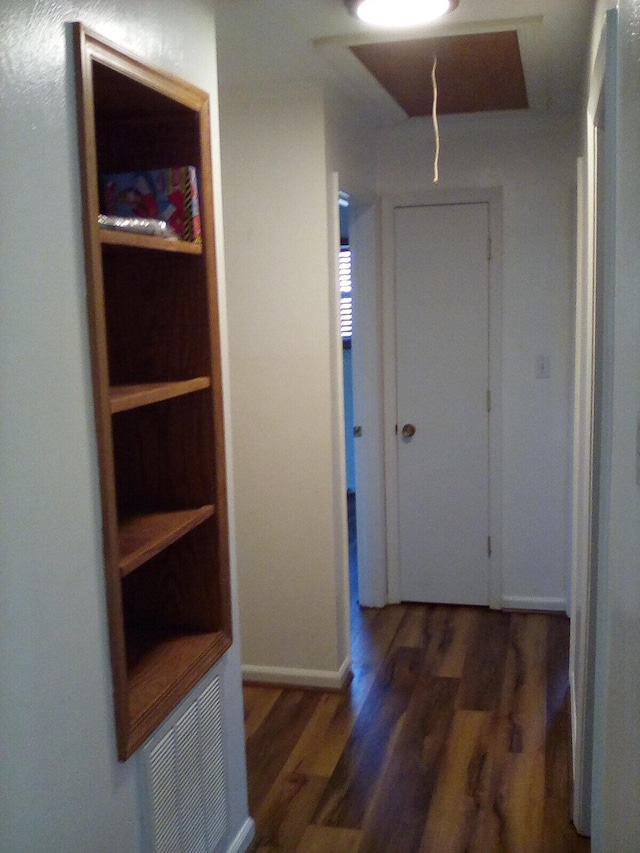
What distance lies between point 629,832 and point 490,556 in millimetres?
2928

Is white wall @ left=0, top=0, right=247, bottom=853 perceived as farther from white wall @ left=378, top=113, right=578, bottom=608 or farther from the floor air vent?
white wall @ left=378, top=113, right=578, bottom=608

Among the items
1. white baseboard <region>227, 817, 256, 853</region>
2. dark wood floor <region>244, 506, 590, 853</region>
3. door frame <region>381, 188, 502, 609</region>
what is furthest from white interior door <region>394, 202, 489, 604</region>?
white baseboard <region>227, 817, 256, 853</region>

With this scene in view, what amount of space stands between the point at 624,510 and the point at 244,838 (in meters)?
1.61

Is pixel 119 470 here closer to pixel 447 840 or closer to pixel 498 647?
pixel 447 840

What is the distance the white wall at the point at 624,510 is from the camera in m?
1.17

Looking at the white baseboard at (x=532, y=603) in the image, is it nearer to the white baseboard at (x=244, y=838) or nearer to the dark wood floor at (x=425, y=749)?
the dark wood floor at (x=425, y=749)

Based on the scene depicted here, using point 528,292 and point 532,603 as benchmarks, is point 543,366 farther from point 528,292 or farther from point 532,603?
point 532,603

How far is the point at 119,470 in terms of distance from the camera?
212cm

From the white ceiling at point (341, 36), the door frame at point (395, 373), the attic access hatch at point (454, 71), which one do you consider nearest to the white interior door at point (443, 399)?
the door frame at point (395, 373)

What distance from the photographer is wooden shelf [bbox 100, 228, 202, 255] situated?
160cm

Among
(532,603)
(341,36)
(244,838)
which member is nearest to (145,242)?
(341,36)

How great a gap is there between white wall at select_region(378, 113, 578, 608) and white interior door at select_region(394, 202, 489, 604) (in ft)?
0.38

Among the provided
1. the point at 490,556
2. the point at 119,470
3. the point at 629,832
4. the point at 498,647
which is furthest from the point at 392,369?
the point at 629,832

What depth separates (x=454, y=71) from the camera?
3090mm
